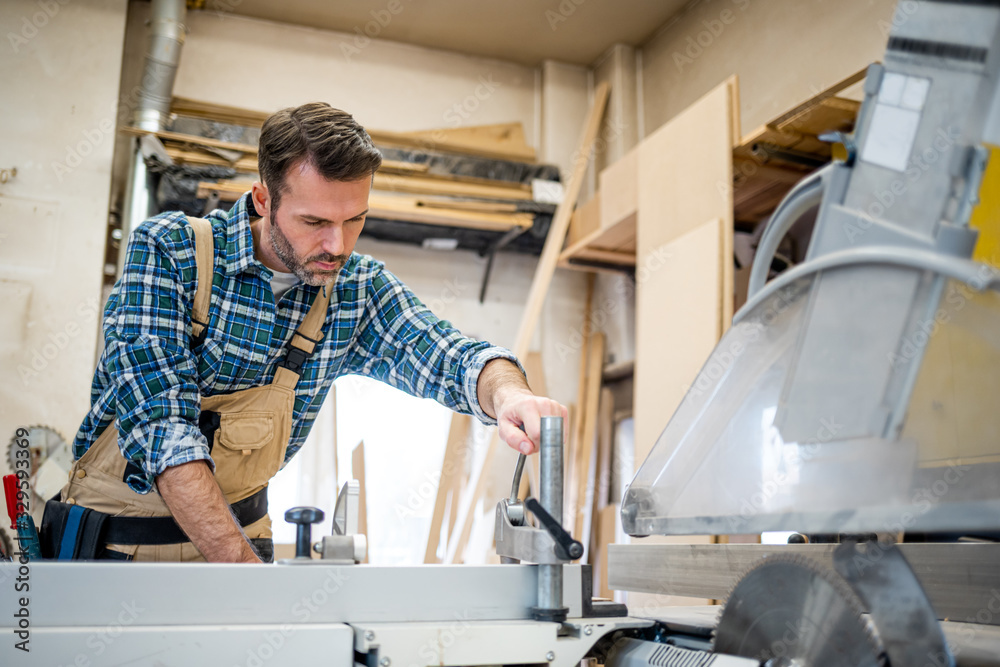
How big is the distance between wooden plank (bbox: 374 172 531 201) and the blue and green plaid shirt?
7.41 ft

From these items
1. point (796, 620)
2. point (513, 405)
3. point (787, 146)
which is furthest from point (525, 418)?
point (787, 146)

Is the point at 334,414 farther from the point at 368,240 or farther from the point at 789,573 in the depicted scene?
the point at 789,573

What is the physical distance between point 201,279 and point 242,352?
0.15 m

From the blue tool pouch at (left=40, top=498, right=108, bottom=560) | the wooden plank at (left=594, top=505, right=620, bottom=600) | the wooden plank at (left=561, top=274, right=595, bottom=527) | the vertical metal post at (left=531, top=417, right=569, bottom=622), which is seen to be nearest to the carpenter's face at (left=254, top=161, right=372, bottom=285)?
the blue tool pouch at (left=40, top=498, right=108, bottom=560)

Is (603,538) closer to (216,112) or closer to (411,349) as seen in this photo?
(411,349)

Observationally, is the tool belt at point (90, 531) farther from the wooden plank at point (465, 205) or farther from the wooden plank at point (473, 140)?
the wooden plank at point (473, 140)

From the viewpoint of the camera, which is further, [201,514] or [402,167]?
[402,167]

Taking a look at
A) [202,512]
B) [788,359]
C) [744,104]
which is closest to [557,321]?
[744,104]

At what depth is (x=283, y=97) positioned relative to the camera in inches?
167

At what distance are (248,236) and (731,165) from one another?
73.4 inches

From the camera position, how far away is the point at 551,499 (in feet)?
3.11

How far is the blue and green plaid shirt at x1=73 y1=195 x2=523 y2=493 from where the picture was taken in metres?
1.31

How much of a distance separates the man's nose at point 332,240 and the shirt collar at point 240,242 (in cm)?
13

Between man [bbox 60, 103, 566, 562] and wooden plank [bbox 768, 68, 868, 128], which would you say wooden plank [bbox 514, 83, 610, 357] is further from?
man [bbox 60, 103, 566, 562]
